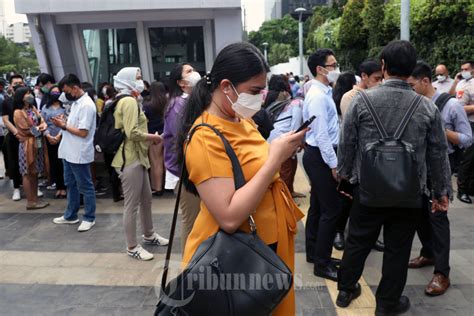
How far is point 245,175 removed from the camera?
5.74 ft

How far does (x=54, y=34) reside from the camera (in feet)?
56.4

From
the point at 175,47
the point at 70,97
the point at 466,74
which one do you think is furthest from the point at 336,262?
the point at 175,47

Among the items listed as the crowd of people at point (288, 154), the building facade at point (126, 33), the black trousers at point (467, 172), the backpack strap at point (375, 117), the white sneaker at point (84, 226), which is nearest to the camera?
the crowd of people at point (288, 154)

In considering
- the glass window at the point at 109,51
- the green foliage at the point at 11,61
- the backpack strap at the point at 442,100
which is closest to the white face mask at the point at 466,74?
the backpack strap at the point at 442,100

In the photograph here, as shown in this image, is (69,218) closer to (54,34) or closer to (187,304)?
(187,304)

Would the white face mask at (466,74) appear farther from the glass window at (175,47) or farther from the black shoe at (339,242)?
the glass window at (175,47)

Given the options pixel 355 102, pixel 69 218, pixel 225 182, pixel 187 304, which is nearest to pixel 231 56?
pixel 225 182

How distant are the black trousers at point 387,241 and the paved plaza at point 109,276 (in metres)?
0.33

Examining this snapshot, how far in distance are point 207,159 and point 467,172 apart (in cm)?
525

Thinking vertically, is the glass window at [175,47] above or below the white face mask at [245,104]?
above

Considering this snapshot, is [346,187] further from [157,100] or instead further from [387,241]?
[157,100]

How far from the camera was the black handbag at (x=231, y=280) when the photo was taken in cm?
160

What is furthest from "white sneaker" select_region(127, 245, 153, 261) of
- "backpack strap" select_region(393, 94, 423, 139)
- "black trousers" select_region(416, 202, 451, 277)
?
"backpack strap" select_region(393, 94, 423, 139)

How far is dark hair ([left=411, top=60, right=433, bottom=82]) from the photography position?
3846 mm
